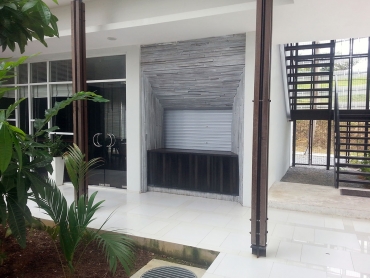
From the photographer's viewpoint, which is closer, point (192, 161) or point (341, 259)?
point (341, 259)

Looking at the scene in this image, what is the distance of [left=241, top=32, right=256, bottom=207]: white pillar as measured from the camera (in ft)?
14.9

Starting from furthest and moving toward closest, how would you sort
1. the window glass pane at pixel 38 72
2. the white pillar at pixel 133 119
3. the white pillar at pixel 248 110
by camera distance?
the window glass pane at pixel 38 72
the white pillar at pixel 133 119
the white pillar at pixel 248 110

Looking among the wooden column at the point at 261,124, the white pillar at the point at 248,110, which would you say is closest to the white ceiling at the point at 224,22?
the white pillar at the point at 248,110

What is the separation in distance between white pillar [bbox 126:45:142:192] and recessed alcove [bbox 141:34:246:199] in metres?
0.12

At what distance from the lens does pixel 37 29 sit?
2176 mm

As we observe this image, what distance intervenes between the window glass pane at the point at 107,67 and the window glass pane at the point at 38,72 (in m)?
1.29

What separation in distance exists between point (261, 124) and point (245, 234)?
1431 mm

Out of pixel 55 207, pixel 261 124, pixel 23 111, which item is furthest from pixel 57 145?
pixel 261 124

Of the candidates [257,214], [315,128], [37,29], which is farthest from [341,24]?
[315,128]

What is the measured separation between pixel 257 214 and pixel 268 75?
4.55 ft

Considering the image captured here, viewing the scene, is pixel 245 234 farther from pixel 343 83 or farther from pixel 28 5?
pixel 343 83

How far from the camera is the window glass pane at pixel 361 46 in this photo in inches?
281

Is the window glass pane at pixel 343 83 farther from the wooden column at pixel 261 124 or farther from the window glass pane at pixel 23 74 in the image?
the window glass pane at pixel 23 74

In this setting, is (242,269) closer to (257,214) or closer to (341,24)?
(257,214)
